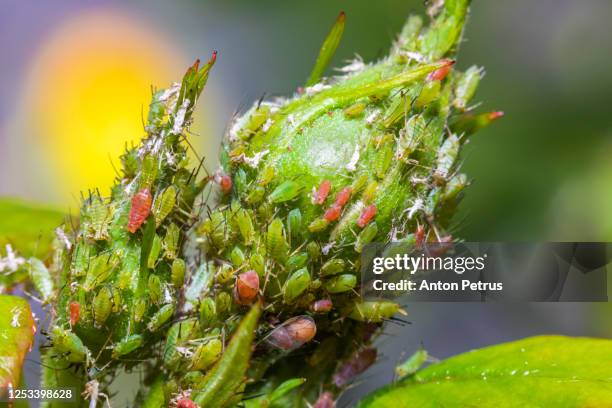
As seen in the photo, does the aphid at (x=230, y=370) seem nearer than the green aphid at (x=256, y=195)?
Yes

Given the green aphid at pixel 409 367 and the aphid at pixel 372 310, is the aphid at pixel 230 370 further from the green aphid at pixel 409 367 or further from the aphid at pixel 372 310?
the green aphid at pixel 409 367

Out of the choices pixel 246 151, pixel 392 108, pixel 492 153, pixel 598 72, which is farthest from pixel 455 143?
pixel 598 72

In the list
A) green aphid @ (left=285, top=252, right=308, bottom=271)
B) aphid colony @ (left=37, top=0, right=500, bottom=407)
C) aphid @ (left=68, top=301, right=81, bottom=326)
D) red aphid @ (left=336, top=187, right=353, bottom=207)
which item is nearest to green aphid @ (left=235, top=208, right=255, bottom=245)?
aphid colony @ (left=37, top=0, right=500, bottom=407)

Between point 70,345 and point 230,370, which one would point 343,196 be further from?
point 70,345

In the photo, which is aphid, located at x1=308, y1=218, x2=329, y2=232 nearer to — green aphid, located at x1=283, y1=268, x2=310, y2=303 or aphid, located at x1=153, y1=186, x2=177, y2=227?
green aphid, located at x1=283, y1=268, x2=310, y2=303

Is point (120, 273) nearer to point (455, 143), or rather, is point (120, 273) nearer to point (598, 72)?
point (455, 143)

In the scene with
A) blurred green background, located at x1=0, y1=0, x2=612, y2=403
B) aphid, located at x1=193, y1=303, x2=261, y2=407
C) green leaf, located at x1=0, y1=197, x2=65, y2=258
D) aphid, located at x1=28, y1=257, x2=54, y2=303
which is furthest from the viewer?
blurred green background, located at x1=0, y1=0, x2=612, y2=403

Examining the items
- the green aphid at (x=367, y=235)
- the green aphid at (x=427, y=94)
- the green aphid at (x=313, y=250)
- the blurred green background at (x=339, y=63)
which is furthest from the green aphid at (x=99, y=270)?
the blurred green background at (x=339, y=63)
